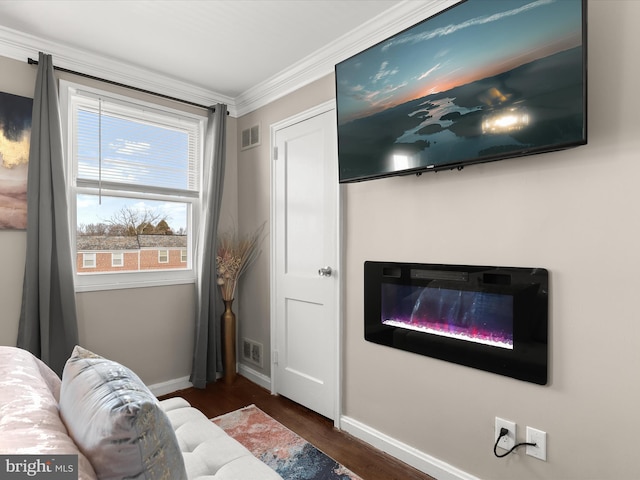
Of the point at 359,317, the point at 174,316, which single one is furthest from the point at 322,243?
the point at 174,316

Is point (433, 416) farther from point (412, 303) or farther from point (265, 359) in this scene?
point (265, 359)

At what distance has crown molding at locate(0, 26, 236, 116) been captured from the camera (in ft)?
8.23

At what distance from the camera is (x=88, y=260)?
113 inches

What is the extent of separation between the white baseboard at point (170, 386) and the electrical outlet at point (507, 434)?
2490mm

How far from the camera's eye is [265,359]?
11.1 feet

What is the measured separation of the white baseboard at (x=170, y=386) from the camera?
318 centimetres

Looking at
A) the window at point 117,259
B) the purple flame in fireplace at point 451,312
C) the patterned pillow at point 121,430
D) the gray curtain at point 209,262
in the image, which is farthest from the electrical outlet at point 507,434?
the window at point 117,259

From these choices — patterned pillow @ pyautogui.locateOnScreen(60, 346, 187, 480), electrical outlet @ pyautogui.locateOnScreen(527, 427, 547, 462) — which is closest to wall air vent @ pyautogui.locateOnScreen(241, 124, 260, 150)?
patterned pillow @ pyautogui.locateOnScreen(60, 346, 187, 480)

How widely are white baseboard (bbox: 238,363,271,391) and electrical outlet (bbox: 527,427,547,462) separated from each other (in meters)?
2.10

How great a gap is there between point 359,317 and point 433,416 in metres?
0.72

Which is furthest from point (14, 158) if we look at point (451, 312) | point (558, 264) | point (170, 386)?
point (558, 264)

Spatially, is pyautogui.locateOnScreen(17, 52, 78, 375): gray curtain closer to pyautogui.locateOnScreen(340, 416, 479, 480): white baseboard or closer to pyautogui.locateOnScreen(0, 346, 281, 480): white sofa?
pyautogui.locateOnScreen(0, 346, 281, 480): white sofa

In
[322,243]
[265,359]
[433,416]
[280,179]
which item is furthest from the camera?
[265,359]

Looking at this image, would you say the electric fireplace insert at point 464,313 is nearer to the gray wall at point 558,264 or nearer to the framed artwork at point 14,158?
the gray wall at point 558,264
